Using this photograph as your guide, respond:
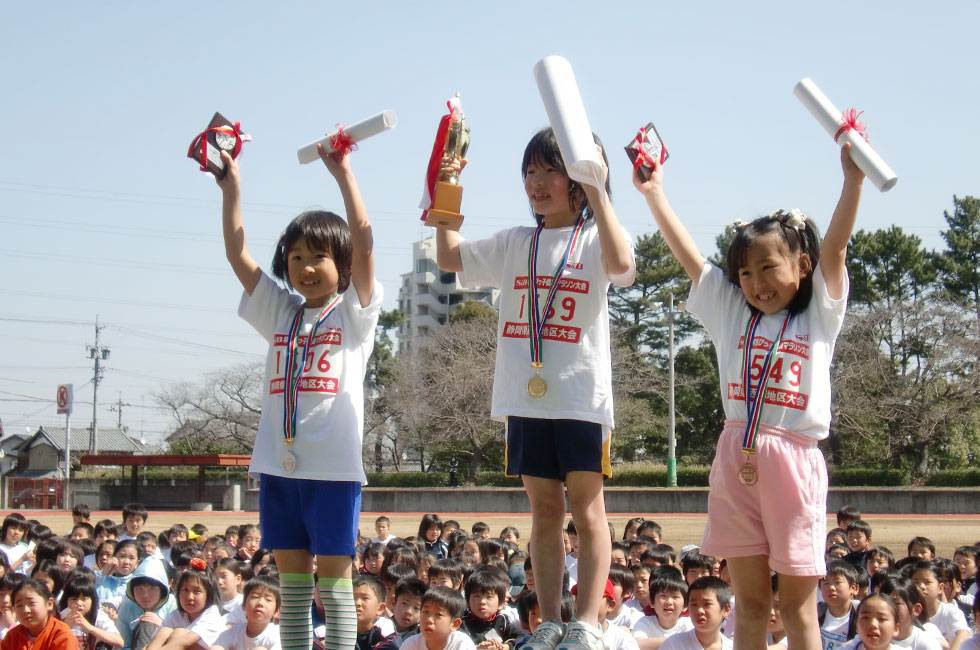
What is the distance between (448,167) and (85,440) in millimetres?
73591

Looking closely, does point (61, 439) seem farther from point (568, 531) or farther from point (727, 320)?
point (727, 320)

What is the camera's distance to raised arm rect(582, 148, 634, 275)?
404 cm

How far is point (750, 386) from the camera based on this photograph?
3.97 metres

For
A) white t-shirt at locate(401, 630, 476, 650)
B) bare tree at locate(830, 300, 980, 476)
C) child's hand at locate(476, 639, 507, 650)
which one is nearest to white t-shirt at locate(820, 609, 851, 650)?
child's hand at locate(476, 639, 507, 650)

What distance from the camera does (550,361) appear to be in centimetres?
417

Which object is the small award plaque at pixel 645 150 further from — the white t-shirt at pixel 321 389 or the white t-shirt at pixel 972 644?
the white t-shirt at pixel 972 644

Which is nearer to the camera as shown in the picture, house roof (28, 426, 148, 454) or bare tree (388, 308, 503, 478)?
bare tree (388, 308, 503, 478)

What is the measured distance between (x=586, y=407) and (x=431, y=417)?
136 ft

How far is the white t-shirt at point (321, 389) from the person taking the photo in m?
4.25

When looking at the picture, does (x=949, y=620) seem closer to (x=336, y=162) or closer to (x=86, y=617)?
(x=336, y=162)

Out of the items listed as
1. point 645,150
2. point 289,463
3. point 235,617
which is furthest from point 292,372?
point 235,617

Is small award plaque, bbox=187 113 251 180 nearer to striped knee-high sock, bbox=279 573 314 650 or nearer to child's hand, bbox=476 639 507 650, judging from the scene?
striped knee-high sock, bbox=279 573 314 650

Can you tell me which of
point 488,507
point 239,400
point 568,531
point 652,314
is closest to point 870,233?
point 652,314

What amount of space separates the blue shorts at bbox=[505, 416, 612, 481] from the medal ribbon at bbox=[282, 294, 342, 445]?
95cm
